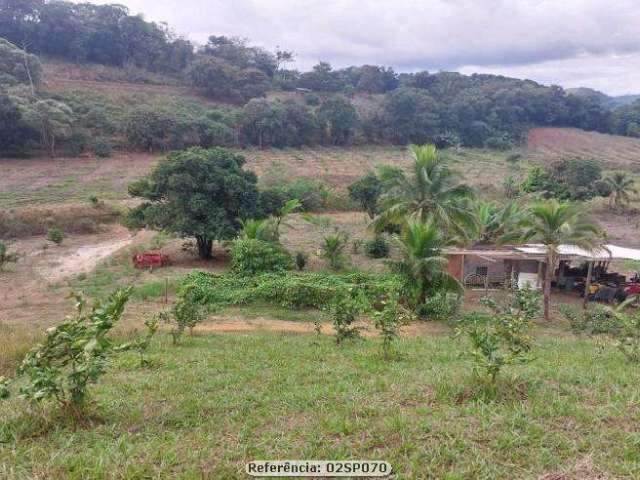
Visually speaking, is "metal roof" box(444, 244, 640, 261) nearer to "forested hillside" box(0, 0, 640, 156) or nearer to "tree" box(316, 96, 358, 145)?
"forested hillside" box(0, 0, 640, 156)

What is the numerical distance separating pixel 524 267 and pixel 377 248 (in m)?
5.97

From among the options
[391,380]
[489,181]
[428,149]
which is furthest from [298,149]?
[391,380]

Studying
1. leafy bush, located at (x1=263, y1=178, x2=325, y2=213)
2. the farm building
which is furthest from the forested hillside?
the farm building

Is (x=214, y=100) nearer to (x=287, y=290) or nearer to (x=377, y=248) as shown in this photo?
(x=377, y=248)

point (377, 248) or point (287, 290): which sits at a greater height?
point (287, 290)

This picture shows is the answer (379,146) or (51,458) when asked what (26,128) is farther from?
(51,458)

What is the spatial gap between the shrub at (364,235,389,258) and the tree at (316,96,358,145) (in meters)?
31.5

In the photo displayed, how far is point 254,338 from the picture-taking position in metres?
11.2

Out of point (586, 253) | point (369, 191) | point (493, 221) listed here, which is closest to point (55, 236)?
point (369, 191)

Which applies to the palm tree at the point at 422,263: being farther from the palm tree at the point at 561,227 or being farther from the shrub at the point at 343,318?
the shrub at the point at 343,318

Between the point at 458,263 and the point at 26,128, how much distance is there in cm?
3259

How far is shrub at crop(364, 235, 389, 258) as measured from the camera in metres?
21.6

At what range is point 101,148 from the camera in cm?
3928

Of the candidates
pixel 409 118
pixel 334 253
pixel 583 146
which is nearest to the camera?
pixel 334 253
